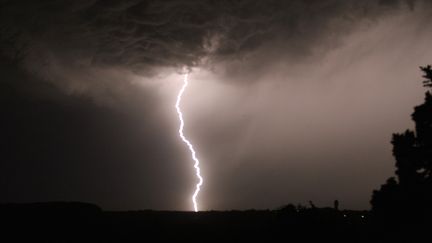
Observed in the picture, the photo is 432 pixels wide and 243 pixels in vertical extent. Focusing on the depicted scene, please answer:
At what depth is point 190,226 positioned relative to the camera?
3062cm

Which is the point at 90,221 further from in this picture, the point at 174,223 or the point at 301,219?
the point at 301,219

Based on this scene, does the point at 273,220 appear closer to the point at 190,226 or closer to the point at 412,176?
the point at 190,226

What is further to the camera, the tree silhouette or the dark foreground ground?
the dark foreground ground

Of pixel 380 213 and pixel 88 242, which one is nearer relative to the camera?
pixel 380 213

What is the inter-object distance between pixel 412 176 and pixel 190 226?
55.8 ft

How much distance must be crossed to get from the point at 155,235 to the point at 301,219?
10.6 metres

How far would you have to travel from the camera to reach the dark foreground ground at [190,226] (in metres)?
22.7

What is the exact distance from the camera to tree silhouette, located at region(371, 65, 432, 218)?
17.8m

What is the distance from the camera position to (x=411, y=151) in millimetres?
18078

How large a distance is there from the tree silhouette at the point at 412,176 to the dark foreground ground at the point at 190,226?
0.97 meters

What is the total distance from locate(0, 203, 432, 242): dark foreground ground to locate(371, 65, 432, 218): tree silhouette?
0.97 meters

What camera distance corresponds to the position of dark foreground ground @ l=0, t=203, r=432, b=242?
22.7 m

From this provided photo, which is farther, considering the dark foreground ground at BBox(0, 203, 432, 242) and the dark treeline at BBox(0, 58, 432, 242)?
the dark foreground ground at BBox(0, 203, 432, 242)

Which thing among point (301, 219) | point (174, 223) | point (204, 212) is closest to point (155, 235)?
point (174, 223)
